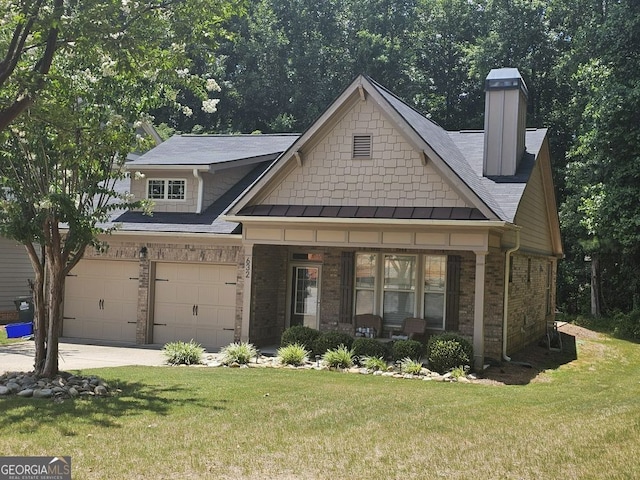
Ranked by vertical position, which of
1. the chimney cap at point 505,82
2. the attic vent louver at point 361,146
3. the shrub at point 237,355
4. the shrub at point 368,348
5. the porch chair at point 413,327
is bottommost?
the shrub at point 237,355

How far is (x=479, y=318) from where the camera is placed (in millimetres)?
14844

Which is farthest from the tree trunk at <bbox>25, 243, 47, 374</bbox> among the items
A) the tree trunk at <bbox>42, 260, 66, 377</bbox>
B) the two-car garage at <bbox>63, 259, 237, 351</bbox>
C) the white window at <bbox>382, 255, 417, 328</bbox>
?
the white window at <bbox>382, 255, 417, 328</bbox>

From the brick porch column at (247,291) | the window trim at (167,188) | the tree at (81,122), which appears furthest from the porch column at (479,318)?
the window trim at (167,188)

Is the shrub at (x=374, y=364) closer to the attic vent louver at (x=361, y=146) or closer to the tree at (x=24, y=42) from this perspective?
the attic vent louver at (x=361, y=146)

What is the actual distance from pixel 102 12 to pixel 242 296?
9003mm

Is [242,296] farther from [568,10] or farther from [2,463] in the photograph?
[568,10]

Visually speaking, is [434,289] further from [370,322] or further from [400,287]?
[370,322]

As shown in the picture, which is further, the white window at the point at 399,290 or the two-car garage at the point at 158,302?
the two-car garage at the point at 158,302

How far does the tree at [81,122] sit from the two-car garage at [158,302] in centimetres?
635

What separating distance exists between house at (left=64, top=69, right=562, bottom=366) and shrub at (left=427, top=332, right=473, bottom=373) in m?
0.42

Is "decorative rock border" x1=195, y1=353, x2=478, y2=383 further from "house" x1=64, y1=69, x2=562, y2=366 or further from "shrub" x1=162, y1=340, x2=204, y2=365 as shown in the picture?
"house" x1=64, y1=69, x2=562, y2=366

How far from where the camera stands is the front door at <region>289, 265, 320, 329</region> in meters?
18.5

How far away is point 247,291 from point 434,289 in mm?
4326

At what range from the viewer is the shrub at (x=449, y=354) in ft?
47.1
